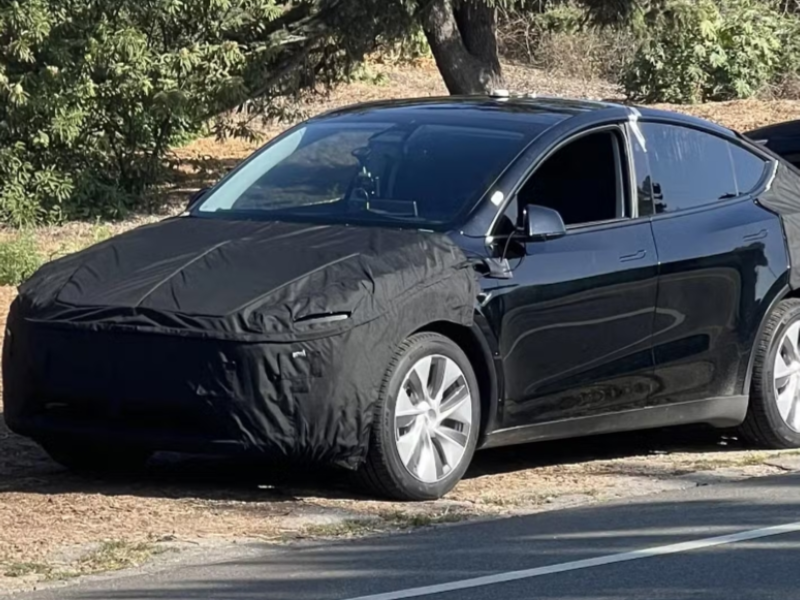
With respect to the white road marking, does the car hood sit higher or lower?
higher

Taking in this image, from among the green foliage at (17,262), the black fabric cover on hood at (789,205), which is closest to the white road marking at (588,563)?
the black fabric cover on hood at (789,205)

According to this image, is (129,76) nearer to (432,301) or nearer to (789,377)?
(789,377)

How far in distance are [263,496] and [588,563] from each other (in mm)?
1738

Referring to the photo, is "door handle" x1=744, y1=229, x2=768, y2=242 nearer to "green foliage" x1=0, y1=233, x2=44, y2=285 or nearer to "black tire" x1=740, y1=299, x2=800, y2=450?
"black tire" x1=740, y1=299, x2=800, y2=450

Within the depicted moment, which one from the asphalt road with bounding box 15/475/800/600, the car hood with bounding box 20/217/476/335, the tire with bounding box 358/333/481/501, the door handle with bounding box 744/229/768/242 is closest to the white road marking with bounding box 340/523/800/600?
the asphalt road with bounding box 15/475/800/600

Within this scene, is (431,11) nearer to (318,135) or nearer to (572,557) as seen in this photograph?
(318,135)

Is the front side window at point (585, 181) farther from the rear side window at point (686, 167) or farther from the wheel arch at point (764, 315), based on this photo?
the wheel arch at point (764, 315)

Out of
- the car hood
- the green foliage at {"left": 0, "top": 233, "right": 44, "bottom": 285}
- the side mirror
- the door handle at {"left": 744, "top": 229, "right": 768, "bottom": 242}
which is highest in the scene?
the side mirror

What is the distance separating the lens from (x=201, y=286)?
7.12m

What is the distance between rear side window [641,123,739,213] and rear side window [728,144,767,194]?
1.5 inches

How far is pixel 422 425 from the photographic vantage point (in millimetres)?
7285

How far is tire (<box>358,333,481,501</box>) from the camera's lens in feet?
23.4

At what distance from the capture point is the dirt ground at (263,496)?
6.68 meters

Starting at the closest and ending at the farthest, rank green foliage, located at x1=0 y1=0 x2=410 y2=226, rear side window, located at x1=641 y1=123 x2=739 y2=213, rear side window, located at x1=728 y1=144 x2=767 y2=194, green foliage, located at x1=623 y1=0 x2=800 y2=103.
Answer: rear side window, located at x1=641 y1=123 x2=739 y2=213 < rear side window, located at x1=728 y1=144 x2=767 y2=194 < green foliage, located at x1=0 y1=0 x2=410 y2=226 < green foliage, located at x1=623 y1=0 x2=800 y2=103
